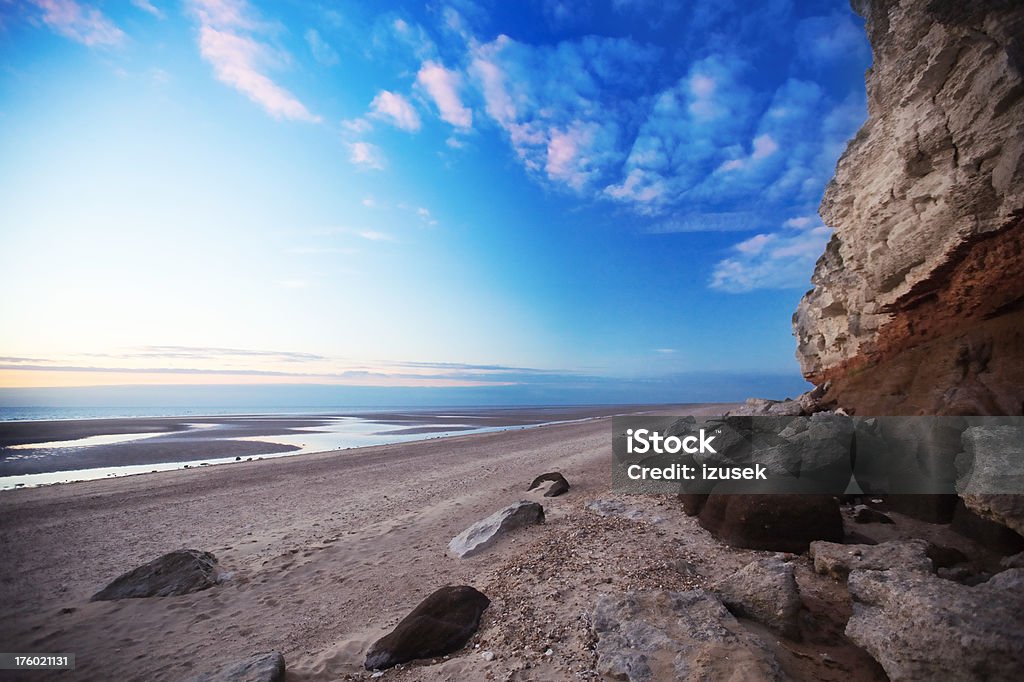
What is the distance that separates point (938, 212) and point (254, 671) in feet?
52.8

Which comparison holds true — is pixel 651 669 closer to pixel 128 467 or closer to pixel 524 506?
pixel 524 506

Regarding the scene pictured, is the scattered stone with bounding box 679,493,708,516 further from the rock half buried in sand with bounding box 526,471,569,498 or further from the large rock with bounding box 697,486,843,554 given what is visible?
the rock half buried in sand with bounding box 526,471,569,498

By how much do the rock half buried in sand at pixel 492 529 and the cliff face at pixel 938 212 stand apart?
29.8 ft

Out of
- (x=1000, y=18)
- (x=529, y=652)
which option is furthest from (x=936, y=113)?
(x=529, y=652)

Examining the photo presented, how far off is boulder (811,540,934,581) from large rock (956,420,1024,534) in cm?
102

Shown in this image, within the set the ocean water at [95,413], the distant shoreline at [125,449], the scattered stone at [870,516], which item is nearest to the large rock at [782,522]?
the scattered stone at [870,516]

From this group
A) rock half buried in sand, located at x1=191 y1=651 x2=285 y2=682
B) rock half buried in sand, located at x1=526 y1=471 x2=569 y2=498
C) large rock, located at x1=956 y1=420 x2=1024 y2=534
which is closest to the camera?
rock half buried in sand, located at x1=191 y1=651 x2=285 y2=682

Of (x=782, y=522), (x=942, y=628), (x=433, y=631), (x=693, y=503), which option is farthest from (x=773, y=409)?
(x=433, y=631)

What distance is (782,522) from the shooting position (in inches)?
290

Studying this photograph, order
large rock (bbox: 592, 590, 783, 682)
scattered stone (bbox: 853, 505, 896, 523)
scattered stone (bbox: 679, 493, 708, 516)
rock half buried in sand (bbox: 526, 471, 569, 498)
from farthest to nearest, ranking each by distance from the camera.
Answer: rock half buried in sand (bbox: 526, 471, 569, 498) < scattered stone (bbox: 679, 493, 708, 516) < scattered stone (bbox: 853, 505, 896, 523) < large rock (bbox: 592, 590, 783, 682)

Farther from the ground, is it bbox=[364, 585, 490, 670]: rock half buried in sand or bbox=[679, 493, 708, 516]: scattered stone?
bbox=[679, 493, 708, 516]: scattered stone

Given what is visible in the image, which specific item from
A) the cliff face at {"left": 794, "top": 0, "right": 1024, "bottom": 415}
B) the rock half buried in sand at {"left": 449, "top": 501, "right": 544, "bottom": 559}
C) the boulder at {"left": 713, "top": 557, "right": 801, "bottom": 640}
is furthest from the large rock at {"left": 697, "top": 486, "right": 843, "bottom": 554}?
the rock half buried in sand at {"left": 449, "top": 501, "right": 544, "bottom": 559}

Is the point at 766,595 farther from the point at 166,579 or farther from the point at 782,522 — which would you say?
the point at 166,579

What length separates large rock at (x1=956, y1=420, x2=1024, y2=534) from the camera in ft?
18.7
